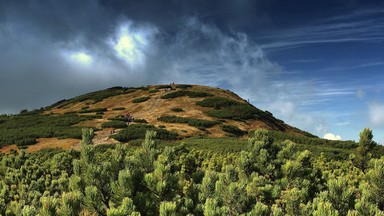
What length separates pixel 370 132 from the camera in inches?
725

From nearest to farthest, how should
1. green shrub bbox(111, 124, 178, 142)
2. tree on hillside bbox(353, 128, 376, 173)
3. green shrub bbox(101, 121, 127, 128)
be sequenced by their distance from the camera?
1. tree on hillside bbox(353, 128, 376, 173)
2. green shrub bbox(111, 124, 178, 142)
3. green shrub bbox(101, 121, 127, 128)

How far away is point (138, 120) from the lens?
2062 inches

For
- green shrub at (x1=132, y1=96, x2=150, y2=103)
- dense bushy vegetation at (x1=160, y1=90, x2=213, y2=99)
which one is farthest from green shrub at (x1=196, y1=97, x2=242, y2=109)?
green shrub at (x1=132, y1=96, x2=150, y2=103)

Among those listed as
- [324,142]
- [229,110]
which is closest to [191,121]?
[229,110]

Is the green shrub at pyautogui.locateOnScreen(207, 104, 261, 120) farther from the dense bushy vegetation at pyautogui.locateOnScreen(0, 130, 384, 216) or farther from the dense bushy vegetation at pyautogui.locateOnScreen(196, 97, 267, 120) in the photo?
the dense bushy vegetation at pyautogui.locateOnScreen(0, 130, 384, 216)

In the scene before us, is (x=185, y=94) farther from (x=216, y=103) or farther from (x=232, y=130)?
(x=232, y=130)

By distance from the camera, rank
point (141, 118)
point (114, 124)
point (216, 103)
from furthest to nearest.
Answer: point (216, 103)
point (141, 118)
point (114, 124)

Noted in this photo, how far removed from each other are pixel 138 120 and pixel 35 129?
1527cm

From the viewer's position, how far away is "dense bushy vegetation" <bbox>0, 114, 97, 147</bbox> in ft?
141

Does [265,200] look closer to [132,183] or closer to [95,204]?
[132,183]

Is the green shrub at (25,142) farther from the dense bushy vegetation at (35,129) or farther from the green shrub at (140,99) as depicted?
the green shrub at (140,99)

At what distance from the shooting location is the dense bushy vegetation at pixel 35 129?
141ft

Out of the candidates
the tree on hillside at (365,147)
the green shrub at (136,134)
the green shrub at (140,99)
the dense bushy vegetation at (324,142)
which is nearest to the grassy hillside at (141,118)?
the green shrub at (140,99)

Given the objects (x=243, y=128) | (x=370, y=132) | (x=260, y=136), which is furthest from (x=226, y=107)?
(x=260, y=136)
